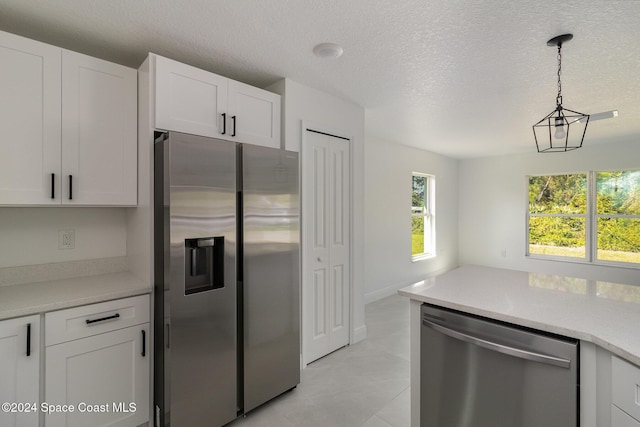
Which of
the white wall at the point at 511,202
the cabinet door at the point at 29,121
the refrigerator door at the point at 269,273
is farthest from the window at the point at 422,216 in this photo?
the cabinet door at the point at 29,121

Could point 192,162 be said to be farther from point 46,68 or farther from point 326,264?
point 326,264

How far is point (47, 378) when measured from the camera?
1532mm

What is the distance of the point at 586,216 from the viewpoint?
514 cm

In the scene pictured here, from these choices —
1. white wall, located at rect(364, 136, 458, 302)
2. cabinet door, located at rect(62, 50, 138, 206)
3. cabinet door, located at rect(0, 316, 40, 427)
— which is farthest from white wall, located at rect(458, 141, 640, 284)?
cabinet door, located at rect(0, 316, 40, 427)

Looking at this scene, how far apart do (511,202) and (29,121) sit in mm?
6695

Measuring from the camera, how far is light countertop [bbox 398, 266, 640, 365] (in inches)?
45.9

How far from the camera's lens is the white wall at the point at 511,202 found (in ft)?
16.0

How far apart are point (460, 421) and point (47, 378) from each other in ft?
6.74

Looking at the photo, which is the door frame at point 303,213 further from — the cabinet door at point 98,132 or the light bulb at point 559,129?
the light bulb at point 559,129

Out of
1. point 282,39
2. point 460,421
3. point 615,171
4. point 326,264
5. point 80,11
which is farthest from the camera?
point 615,171

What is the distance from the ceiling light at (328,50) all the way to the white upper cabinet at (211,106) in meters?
0.52

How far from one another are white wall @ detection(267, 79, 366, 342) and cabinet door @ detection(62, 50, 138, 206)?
1.08 m

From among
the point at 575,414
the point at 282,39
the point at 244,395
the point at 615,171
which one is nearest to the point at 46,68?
the point at 282,39

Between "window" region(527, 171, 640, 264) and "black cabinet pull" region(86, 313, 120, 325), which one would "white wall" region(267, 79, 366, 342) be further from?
"window" region(527, 171, 640, 264)
